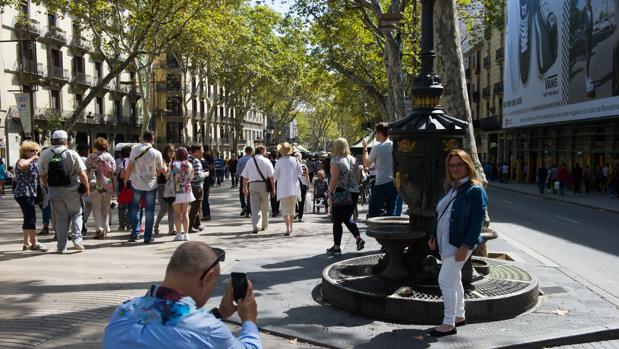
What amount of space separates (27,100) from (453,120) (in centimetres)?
2216

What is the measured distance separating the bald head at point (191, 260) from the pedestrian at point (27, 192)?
7011 mm

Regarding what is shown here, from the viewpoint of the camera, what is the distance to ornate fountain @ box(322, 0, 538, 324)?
5008 millimetres

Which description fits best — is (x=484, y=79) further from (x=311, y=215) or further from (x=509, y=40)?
(x=311, y=215)

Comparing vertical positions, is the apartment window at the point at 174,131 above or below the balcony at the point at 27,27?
below

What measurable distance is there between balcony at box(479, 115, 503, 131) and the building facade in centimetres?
2784

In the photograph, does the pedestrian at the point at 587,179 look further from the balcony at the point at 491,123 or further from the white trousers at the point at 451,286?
the white trousers at the point at 451,286

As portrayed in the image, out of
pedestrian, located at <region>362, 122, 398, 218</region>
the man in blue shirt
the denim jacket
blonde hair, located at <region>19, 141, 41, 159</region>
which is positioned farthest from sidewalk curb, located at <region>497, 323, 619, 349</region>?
blonde hair, located at <region>19, 141, 41, 159</region>

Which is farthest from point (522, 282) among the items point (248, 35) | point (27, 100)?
point (248, 35)

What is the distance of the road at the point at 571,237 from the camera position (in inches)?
300

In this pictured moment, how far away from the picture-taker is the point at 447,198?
450cm

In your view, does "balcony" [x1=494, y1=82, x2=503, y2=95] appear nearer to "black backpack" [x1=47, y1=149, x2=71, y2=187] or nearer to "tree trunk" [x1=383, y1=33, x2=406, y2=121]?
"tree trunk" [x1=383, y1=33, x2=406, y2=121]

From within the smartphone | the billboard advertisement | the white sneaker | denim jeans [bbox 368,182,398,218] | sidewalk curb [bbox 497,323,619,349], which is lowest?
sidewalk curb [bbox 497,323,619,349]

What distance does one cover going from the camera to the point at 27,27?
34875 mm

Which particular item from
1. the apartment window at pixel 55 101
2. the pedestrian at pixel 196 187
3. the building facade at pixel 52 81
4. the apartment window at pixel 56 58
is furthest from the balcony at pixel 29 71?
the pedestrian at pixel 196 187
